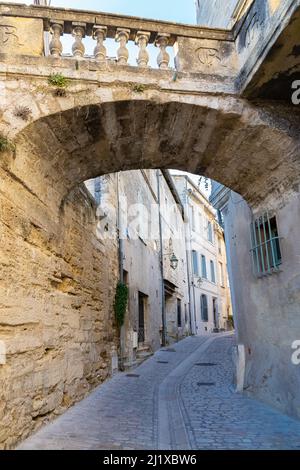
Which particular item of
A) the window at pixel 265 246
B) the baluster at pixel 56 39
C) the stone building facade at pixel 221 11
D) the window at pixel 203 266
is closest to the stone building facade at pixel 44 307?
the baluster at pixel 56 39

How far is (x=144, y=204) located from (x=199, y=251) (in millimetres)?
10703

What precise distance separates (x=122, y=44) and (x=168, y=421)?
13.6 ft

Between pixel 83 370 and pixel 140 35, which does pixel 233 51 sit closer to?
pixel 140 35

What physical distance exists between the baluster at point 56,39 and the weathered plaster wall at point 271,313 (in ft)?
9.63

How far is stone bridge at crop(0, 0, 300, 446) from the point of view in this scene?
3307 mm

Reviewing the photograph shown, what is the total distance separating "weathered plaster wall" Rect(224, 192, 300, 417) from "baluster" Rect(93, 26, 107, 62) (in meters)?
2.55

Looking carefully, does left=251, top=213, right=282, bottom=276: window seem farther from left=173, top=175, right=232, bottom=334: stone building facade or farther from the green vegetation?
left=173, top=175, right=232, bottom=334: stone building facade

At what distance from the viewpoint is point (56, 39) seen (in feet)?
12.3

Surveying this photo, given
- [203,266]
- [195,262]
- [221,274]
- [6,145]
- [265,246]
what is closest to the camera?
[6,145]

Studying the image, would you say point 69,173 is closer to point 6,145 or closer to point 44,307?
point 6,145

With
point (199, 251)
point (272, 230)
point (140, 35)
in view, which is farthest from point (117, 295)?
point (199, 251)

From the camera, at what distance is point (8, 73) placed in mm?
3463

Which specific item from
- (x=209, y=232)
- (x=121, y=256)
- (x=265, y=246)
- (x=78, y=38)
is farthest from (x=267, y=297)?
(x=209, y=232)

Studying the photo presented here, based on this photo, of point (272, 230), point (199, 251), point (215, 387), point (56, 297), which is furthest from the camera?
point (199, 251)
